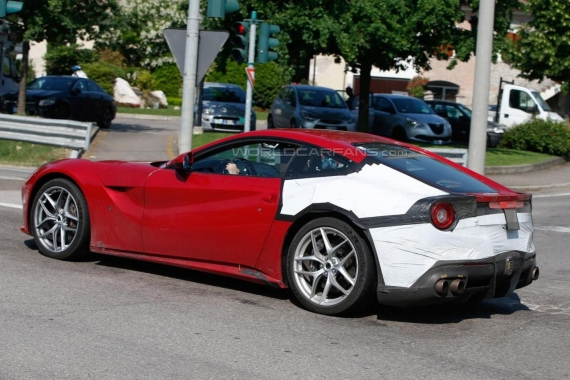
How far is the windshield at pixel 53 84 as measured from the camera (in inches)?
1088

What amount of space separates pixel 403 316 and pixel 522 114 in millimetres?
26519

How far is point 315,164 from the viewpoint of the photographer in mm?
7125

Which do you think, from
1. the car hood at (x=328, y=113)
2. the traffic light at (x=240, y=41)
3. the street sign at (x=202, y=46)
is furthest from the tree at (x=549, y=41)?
the street sign at (x=202, y=46)

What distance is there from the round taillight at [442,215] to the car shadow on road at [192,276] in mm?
1602

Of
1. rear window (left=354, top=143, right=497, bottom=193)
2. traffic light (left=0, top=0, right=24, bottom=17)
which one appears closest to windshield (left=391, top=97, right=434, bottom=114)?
traffic light (left=0, top=0, right=24, bottom=17)

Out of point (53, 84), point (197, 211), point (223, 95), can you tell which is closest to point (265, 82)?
point (223, 95)

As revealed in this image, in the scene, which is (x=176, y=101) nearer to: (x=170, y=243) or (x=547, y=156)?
(x=547, y=156)

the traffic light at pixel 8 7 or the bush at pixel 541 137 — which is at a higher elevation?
the traffic light at pixel 8 7

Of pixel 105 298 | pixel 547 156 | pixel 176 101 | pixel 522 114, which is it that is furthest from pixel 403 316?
pixel 176 101

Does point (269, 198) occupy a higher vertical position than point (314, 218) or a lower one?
higher

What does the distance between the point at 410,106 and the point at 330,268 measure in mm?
22670

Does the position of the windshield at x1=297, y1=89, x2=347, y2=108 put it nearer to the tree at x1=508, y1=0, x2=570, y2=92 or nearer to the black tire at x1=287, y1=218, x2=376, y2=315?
the tree at x1=508, y1=0, x2=570, y2=92

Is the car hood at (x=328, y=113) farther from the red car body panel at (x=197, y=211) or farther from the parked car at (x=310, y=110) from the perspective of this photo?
the red car body panel at (x=197, y=211)

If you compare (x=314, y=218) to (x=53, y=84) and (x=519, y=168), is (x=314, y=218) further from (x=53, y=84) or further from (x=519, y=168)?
(x=53, y=84)
